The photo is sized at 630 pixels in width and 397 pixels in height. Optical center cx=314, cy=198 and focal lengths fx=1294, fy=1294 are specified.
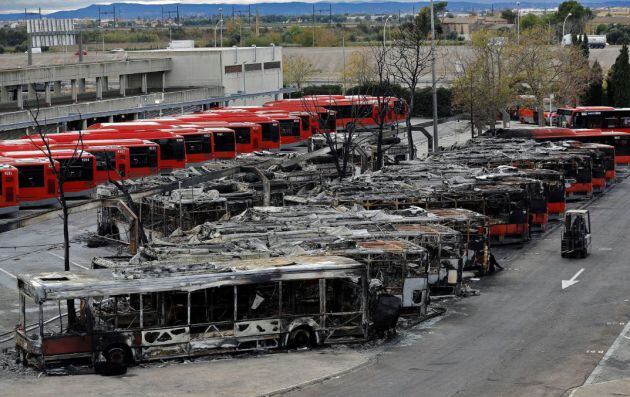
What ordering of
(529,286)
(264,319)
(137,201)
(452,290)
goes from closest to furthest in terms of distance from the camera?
(264,319)
(452,290)
(529,286)
(137,201)

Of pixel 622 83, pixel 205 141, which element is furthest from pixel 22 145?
pixel 622 83

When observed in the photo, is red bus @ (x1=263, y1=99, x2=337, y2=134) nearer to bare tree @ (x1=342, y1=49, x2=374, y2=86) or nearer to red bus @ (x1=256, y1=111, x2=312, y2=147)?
red bus @ (x1=256, y1=111, x2=312, y2=147)

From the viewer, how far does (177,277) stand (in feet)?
89.9

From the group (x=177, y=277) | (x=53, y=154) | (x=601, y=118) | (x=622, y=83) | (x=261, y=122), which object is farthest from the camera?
(x=622, y=83)

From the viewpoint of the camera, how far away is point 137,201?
45.2 m

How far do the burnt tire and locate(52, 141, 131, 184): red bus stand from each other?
30.6m

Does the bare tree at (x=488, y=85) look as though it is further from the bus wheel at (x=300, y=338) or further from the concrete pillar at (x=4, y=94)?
the bus wheel at (x=300, y=338)

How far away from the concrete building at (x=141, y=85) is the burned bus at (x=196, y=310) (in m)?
48.2

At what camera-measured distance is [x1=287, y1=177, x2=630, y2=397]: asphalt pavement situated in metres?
25.7

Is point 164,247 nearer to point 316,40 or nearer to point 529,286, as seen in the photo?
point 529,286

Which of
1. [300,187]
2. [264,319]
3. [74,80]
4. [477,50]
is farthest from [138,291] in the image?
[477,50]

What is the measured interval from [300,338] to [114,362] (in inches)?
173

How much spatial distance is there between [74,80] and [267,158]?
34.9 metres

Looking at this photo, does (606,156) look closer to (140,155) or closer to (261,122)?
(261,122)
